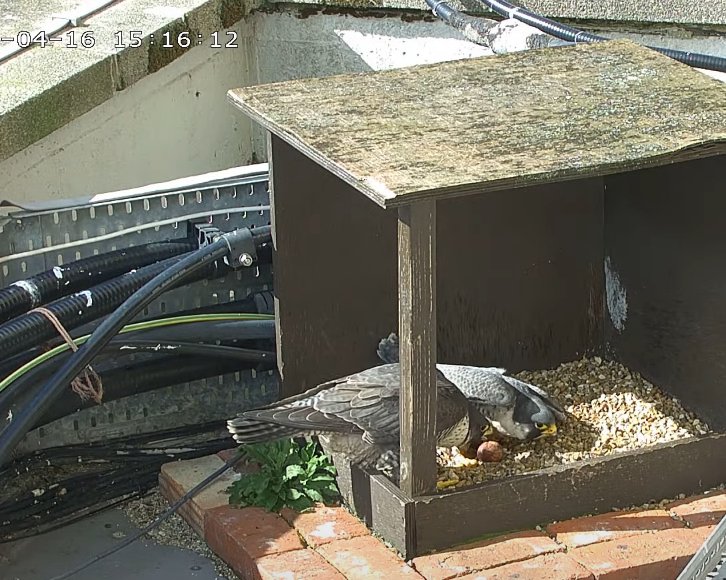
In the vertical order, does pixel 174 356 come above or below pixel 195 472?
above

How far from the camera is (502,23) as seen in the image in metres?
4.24

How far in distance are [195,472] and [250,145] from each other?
2.10 m

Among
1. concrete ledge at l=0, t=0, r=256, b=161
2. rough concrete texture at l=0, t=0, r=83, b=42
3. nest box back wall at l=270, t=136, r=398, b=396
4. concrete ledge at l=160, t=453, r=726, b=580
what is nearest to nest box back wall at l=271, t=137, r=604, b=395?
nest box back wall at l=270, t=136, r=398, b=396

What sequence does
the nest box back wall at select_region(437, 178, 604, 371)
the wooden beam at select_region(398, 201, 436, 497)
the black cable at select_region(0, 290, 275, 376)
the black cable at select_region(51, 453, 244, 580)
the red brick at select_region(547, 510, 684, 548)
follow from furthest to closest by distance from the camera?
the nest box back wall at select_region(437, 178, 604, 371), the black cable at select_region(0, 290, 275, 376), the black cable at select_region(51, 453, 244, 580), the red brick at select_region(547, 510, 684, 548), the wooden beam at select_region(398, 201, 436, 497)

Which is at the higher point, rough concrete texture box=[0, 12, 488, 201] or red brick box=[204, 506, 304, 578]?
rough concrete texture box=[0, 12, 488, 201]

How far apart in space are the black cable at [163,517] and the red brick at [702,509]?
3.97ft

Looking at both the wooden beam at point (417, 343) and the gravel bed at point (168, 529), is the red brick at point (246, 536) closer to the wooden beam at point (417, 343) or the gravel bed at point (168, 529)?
the gravel bed at point (168, 529)

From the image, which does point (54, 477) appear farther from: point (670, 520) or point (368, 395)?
point (670, 520)

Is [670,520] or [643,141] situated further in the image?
[670,520]

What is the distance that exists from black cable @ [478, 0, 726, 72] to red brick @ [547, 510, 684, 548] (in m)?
1.41

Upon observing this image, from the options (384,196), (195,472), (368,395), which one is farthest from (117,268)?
(384,196)

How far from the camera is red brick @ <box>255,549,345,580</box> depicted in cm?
293

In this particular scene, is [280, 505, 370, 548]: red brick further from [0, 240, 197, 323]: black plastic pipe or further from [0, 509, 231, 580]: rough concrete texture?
[0, 240, 197, 323]: black plastic pipe

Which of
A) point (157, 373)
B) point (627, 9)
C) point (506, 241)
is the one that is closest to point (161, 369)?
point (157, 373)
